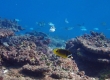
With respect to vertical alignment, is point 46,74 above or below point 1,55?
below

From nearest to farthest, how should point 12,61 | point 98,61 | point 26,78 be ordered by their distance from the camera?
1. point 26,78
2. point 12,61
3. point 98,61

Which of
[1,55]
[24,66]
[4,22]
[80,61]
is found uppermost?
[4,22]

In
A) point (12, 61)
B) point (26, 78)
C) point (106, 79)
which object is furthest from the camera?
point (106, 79)

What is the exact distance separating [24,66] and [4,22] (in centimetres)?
1911

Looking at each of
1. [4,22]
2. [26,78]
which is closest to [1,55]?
[26,78]

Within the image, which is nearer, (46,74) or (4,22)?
(46,74)

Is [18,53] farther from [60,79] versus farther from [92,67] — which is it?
[92,67]

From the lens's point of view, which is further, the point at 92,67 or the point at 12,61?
the point at 92,67

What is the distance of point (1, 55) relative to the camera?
342 inches

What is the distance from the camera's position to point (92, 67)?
11977 millimetres

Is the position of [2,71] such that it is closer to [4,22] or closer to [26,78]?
[26,78]

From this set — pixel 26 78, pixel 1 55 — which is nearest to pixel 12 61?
pixel 1 55

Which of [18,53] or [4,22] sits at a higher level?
[4,22]

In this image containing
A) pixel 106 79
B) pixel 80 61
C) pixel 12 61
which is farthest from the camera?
pixel 80 61
